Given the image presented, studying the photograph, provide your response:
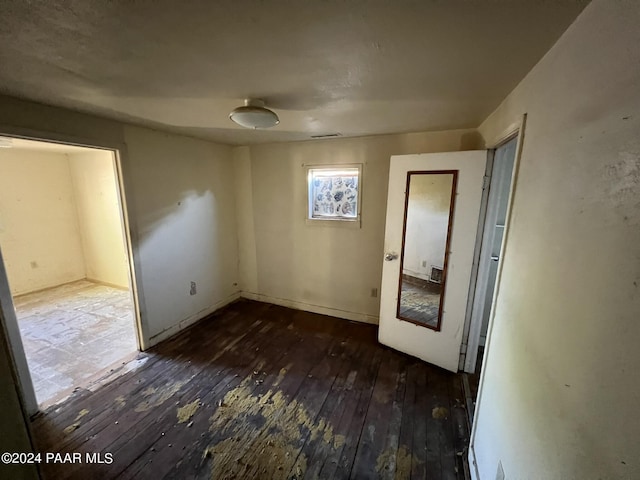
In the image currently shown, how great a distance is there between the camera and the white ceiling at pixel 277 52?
32.7 inches

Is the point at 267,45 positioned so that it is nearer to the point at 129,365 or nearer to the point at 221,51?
the point at 221,51

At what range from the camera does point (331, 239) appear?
10.5ft

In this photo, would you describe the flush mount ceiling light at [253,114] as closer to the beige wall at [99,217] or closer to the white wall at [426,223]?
the white wall at [426,223]

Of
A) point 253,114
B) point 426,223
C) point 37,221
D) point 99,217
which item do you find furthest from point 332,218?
point 37,221

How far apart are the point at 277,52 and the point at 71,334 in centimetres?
365

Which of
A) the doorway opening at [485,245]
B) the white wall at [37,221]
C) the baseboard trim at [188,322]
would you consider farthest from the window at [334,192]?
the white wall at [37,221]

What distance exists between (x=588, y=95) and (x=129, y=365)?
342 centimetres

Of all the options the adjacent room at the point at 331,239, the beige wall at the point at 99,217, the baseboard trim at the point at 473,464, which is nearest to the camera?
the adjacent room at the point at 331,239

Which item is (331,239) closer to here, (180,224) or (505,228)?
(180,224)

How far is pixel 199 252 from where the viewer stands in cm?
319

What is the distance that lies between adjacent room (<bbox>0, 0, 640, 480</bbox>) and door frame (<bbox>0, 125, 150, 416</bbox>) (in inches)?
0.7

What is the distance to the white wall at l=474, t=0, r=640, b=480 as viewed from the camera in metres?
0.59

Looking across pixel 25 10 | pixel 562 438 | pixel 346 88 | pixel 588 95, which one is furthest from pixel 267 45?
pixel 562 438

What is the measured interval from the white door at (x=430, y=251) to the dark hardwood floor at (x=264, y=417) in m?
0.26
